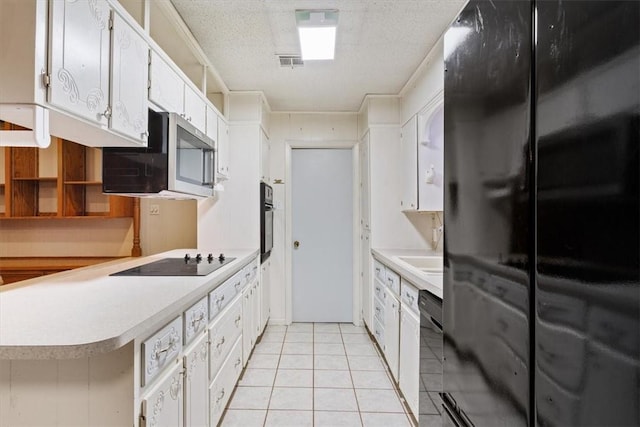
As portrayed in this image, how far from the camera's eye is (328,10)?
2.00 meters

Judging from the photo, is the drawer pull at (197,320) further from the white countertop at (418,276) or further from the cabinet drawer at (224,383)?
the white countertop at (418,276)

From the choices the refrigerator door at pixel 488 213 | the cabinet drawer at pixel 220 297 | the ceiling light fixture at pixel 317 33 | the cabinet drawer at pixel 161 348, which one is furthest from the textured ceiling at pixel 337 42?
the cabinet drawer at pixel 161 348

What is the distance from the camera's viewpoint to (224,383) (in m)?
2.08

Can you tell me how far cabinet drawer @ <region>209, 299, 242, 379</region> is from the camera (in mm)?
1841

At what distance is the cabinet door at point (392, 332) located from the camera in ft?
7.95

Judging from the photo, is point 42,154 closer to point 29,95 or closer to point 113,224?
point 113,224

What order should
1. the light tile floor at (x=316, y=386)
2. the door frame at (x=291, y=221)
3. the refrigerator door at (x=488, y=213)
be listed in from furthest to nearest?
the door frame at (x=291, y=221), the light tile floor at (x=316, y=386), the refrigerator door at (x=488, y=213)

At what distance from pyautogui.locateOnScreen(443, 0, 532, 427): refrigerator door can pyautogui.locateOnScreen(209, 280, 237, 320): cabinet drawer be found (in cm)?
120

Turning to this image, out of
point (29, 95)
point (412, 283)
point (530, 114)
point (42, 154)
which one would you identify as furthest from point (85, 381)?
point (42, 154)

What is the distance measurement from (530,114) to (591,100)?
0.14 meters

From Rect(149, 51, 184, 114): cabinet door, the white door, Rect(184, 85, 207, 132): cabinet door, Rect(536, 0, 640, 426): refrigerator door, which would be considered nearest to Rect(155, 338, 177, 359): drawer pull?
Rect(536, 0, 640, 426): refrigerator door

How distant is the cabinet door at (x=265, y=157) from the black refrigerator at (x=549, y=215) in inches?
104

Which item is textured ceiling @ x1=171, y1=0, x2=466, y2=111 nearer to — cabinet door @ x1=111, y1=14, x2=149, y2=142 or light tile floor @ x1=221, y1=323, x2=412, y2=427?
cabinet door @ x1=111, y1=14, x2=149, y2=142

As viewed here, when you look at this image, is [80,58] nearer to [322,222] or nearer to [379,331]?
[379,331]
